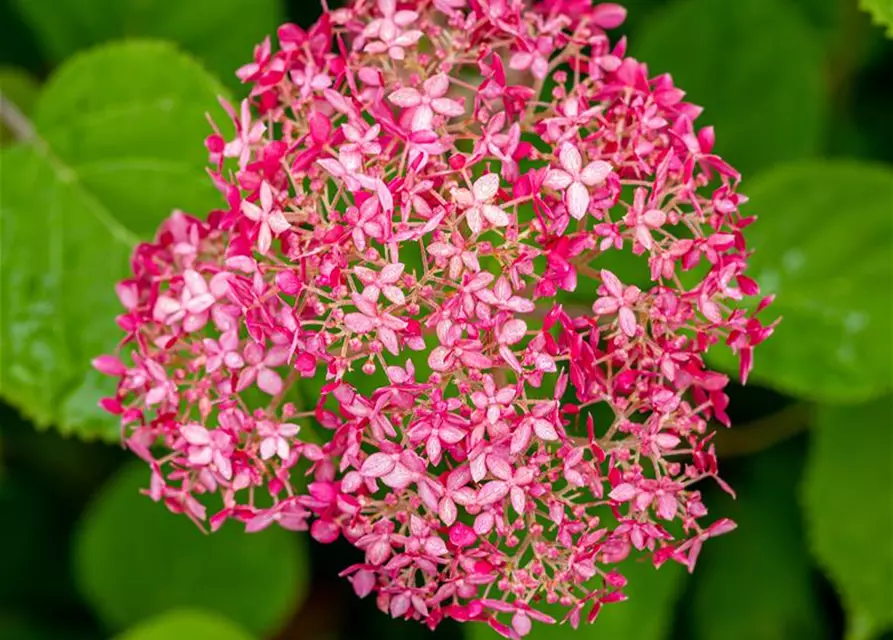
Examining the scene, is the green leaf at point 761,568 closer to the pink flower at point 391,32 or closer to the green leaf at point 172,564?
the green leaf at point 172,564

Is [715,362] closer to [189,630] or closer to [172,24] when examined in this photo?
[189,630]

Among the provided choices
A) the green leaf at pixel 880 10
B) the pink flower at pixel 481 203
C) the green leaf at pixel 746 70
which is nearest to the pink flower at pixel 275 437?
the pink flower at pixel 481 203

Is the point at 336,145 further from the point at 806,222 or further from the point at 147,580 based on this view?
the point at 147,580

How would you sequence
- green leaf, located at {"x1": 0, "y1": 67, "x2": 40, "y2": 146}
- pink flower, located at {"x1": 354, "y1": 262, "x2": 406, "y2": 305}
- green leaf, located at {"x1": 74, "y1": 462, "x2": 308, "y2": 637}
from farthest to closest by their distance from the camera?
green leaf, located at {"x1": 74, "y1": 462, "x2": 308, "y2": 637}, green leaf, located at {"x1": 0, "y1": 67, "x2": 40, "y2": 146}, pink flower, located at {"x1": 354, "y1": 262, "x2": 406, "y2": 305}

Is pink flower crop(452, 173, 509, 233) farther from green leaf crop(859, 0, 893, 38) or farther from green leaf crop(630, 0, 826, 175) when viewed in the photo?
green leaf crop(630, 0, 826, 175)

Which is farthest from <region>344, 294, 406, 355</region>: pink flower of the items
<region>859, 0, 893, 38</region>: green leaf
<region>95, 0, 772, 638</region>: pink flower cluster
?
<region>859, 0, 893, 38</region>: green leaf

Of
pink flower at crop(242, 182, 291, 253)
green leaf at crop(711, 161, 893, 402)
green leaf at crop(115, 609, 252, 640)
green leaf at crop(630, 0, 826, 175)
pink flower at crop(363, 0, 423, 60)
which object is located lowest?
green leaf at crop(115, 609, 252, 640)

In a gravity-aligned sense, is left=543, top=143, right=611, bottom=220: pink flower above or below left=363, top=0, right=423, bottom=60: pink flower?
below

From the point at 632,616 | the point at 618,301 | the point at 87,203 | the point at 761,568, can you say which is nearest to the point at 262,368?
the point at 618,301
